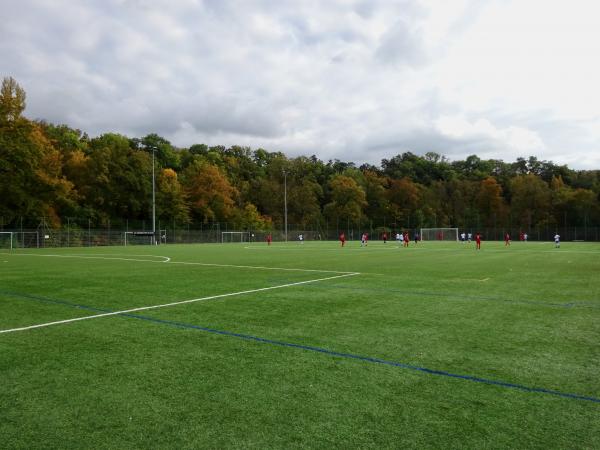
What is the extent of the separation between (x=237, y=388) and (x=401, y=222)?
9760 cm

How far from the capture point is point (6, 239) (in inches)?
1683

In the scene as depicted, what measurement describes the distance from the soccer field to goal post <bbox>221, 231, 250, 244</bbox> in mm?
59095

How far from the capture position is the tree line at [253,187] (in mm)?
52062

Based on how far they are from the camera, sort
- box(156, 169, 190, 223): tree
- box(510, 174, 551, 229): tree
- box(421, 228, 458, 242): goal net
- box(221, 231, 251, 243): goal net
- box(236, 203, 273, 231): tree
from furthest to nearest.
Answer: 1. box(510, 174, 551, 229): tree
2. box(236, 203, 273, 231): tree
3. box(421, 228, 458, 242): goal net
4. box(156, 169, 190, 223): tree
5. box(221, 231, 251, 243): goal net

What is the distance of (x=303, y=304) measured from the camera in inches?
344

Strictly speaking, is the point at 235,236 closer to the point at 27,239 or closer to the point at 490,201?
the point at 27,239

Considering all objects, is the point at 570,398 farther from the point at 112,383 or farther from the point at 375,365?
the point at 112,383

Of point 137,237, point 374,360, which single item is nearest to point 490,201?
point 137,237

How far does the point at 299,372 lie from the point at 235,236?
66.0 metres

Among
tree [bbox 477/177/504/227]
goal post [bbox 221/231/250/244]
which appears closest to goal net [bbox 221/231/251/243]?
goal post [bbox 221/231/250/244]

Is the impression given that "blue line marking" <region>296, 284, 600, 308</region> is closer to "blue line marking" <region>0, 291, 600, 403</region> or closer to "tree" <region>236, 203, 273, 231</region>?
"blue line marking" <region>0, 291, 600, 403</region>

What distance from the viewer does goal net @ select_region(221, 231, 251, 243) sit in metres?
68.4

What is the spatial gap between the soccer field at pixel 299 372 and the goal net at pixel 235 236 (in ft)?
194

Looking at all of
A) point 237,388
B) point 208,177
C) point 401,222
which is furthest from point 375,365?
point 401,222
